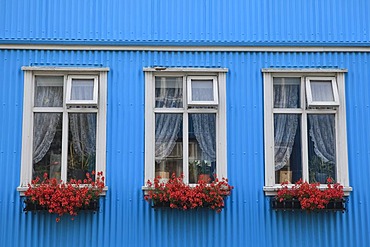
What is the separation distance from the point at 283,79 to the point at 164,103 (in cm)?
186

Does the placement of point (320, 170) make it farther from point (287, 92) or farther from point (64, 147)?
point (64, 147)

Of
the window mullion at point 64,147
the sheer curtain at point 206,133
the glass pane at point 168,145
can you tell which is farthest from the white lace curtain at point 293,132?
the window mullion at point 64,147

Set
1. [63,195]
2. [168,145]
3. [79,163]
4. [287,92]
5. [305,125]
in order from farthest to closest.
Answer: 1. [287,92]
2. [305,125]
3. [168,145]
4. [79,163]
5. [63,195]

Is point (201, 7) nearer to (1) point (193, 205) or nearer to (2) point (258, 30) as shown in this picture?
(2) point (258, 30)

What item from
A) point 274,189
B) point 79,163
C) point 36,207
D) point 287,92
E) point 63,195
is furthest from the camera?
point 287,92

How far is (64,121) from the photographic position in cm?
852

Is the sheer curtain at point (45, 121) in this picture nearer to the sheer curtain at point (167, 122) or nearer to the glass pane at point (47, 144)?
the glass pane at point (47, 144)

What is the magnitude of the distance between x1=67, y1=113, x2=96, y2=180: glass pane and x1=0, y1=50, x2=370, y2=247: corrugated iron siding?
283mm

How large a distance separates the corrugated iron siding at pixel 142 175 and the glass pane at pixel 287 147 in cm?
30

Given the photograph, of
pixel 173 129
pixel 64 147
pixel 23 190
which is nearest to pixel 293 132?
pixel 173 129

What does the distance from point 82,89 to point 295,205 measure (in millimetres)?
3547

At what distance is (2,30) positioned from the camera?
28.2ft

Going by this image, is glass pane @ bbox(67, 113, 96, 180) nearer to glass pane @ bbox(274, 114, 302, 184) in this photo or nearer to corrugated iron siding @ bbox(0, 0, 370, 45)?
corrugated iron siding @ bbox(0, 0, 370, 45)

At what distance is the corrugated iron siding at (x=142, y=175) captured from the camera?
324 inches
